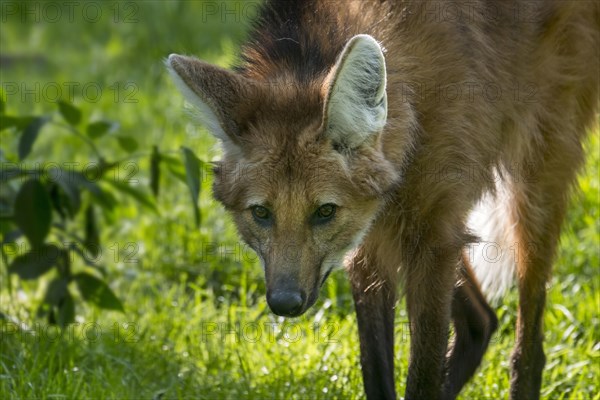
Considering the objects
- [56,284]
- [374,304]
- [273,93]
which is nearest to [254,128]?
[273,93]

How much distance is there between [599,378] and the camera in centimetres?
Result: 381

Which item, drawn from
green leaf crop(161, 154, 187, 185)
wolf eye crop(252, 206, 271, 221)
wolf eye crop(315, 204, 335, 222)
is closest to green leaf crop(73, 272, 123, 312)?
green leaf crop(161, 154, 187, 185)

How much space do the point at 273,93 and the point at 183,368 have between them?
137 centimetres

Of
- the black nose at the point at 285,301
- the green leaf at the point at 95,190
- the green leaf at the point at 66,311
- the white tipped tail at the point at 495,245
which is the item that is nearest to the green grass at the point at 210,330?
the green leaf at the point at 66,311

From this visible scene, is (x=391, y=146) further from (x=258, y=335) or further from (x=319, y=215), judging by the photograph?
(x=258, y=335)

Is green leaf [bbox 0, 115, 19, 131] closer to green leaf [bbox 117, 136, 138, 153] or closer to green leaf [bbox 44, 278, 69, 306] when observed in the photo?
green leaf [bbox 117, 136, 138, 153]

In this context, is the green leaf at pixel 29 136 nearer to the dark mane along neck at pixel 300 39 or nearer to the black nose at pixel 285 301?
the dark mane along neck at pixel 300 39

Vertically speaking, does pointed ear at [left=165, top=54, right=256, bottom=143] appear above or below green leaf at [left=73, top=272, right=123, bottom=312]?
above

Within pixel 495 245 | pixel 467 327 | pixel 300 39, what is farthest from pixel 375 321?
pixel 300 39

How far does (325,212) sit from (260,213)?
0.20 m

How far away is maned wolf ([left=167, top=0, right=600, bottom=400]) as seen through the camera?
292 centimetres

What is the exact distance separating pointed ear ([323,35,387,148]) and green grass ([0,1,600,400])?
1143mm

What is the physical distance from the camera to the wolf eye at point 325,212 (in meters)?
2.94

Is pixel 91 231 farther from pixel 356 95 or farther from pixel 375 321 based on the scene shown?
pixel 356 95
